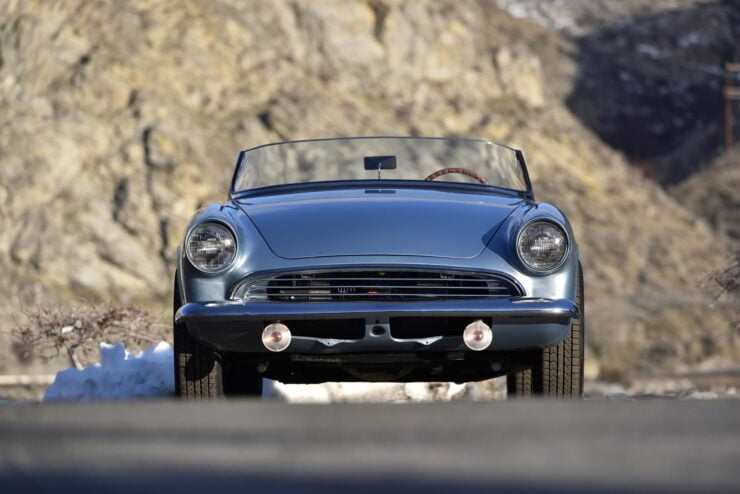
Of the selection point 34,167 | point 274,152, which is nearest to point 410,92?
point 34,167

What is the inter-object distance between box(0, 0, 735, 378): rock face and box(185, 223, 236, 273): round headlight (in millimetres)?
30864

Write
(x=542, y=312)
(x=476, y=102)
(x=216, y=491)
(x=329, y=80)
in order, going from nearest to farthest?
(x=216, y=491), (x=542, y=312), (x=329, y=80), (x=476, y=102)

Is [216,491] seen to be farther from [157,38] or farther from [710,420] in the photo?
[157,38]

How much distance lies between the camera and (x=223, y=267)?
19.5 feet

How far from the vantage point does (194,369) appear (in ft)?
19.9

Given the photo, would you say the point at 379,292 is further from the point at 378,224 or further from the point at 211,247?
the point at 211,247

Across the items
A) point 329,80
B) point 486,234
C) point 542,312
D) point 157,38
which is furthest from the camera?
point 329,80

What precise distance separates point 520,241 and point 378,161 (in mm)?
1878

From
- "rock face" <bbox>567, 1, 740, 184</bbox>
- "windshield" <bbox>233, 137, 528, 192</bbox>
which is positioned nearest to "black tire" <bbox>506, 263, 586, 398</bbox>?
"windshield" <bbox>233, 137, 528, 192</bbox>

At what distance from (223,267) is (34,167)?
35.9 m

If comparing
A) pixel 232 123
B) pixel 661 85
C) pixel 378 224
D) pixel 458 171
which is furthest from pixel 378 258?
pixel 661 85

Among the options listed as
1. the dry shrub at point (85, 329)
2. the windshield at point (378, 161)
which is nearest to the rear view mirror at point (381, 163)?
the windshield at point (378, 161)

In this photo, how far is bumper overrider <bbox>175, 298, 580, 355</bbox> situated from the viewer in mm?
5570

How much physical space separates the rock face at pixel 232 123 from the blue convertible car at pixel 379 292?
3044cm
